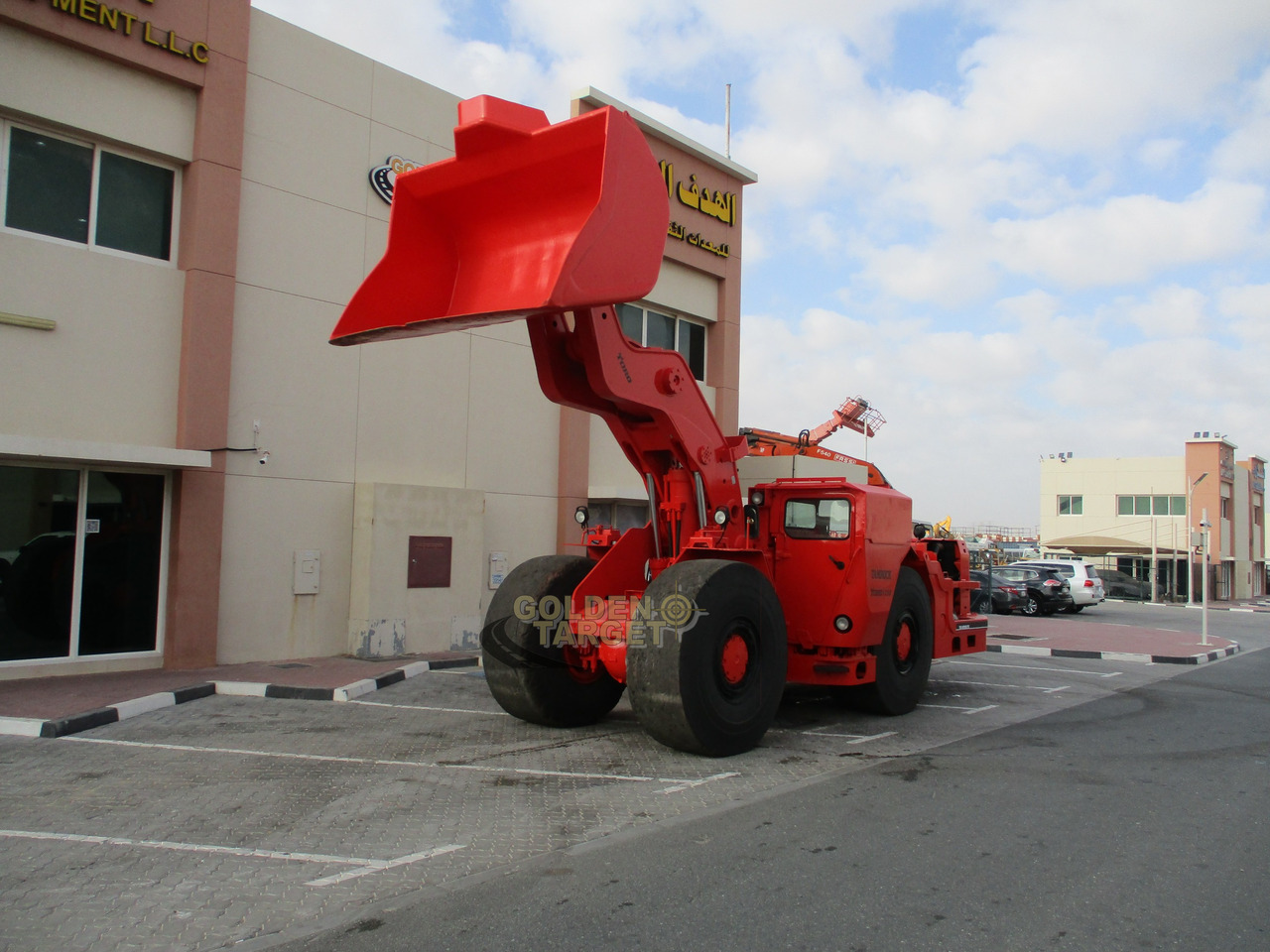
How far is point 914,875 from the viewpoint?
15.8 feet

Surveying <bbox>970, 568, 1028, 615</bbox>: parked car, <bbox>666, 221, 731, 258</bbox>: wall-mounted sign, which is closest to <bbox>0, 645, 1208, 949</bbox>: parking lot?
<bbox>666, 221, 731, 258</bbox>: wall-mounted sign

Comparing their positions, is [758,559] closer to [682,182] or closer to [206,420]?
[206,420]

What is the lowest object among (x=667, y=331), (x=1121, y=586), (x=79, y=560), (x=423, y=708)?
(x=423, y=708)

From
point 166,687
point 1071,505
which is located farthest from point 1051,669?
point 1071,505

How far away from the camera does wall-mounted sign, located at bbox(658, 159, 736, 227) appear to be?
17594 millimetres

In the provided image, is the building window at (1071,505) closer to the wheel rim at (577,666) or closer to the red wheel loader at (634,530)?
the red wheel loader at (634,530)

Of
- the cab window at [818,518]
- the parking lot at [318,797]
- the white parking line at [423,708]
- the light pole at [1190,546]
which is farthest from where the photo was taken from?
the light pole at [1190,546]

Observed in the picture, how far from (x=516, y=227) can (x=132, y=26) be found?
7.39 metres

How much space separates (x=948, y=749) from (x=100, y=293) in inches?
411

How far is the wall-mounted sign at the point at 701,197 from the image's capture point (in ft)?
57.7

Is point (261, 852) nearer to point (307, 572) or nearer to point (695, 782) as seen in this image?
point (695, 782)

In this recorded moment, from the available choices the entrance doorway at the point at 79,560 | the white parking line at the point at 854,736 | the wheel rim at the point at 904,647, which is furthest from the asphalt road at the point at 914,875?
the entrance doorway at the point at 79,560

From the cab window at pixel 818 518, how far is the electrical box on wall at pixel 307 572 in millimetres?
6794

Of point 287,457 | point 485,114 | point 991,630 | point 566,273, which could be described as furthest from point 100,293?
point 991,630
